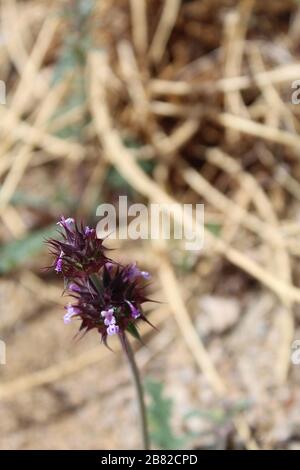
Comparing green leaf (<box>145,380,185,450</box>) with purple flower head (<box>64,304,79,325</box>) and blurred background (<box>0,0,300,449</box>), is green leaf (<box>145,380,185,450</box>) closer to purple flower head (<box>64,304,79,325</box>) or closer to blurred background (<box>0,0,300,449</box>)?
blurred background (<box>0,0,300,449</box>)

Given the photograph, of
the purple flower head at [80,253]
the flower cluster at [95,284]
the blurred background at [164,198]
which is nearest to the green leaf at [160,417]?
the blurred background at [164,198]

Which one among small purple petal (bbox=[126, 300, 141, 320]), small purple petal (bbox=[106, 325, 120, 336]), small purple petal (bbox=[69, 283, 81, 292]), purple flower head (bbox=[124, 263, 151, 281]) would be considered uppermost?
purple flower head (bbox=[124, 263, 151, 281])

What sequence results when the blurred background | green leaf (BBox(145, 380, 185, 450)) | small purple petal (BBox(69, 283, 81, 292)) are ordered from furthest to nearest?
the blurred background < green leaf (BBox(145, 380, 185, 450)) < small purple petal (BBox(69, 283, 81, 292))

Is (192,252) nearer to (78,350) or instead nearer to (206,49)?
(78,350)

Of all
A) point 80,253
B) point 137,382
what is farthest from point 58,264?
point 137,382

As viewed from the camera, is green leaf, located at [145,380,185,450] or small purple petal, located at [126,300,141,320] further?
green leaf, located at [145,380,185,450]

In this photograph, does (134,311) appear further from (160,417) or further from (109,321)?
(160,417)

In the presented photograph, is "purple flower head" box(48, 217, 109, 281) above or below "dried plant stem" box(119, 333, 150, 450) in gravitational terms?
above

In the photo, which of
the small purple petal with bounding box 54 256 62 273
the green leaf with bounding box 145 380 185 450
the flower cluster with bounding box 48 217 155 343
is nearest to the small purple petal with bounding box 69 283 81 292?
the flower cluster with bounding box 48 217 155 343
